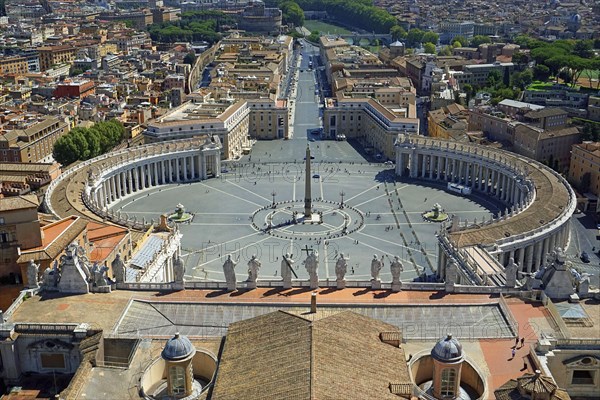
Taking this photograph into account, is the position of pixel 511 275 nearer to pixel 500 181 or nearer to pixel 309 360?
pixel 309 360

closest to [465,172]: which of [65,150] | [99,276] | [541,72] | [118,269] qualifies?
[65,150]

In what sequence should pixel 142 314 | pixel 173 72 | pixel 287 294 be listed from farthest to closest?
pixel 173 72
pixel 287 294
pixel 142 314

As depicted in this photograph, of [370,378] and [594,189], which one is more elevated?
[370,378]

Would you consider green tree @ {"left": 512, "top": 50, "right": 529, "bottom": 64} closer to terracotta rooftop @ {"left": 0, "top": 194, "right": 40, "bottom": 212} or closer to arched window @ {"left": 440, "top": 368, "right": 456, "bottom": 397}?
terracotta rooftop @ {"left": 0, "top": 194, "right": 40, "bottom": 212}

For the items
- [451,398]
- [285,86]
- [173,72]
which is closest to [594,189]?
[451,398]

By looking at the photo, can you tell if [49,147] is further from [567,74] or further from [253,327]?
[567,74]

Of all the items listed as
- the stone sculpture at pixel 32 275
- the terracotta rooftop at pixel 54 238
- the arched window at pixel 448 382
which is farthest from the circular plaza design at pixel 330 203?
the arched window at pixel 448 382

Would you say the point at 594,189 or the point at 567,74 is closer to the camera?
the point at 594,189
